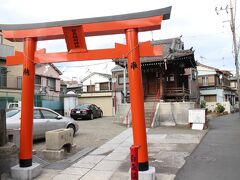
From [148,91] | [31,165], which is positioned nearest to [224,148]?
[31,165]

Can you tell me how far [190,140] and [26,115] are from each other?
7669 mm

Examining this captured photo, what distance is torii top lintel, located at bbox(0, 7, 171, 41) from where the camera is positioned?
672 cm

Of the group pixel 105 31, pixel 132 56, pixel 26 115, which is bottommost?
pixel 26 115

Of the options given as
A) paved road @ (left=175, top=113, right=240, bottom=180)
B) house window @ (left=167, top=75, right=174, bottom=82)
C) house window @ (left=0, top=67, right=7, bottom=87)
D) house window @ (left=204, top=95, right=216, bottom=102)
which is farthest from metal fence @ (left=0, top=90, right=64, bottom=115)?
house window @ (left=204, top=95, right=216, bottom=102)

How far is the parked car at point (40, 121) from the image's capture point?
11367mm

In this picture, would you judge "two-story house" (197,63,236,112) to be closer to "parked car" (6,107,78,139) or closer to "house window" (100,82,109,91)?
"house window" (100,82,109,91)

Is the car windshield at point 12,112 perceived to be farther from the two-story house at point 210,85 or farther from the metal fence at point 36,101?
the two-story house at point 210,85

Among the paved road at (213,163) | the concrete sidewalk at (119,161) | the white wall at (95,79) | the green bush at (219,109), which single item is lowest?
the paved road at (213,163)

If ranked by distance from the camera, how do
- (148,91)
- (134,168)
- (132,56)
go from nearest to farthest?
1. (134,168)
2. (132,56)
3. (148,91)

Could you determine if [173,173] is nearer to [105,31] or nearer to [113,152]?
[113,152]

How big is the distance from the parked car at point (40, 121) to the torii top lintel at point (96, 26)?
4695 mm

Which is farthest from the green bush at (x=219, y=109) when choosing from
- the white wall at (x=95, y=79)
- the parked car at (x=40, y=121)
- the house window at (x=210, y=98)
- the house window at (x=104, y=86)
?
the parked car at (x=40, y=121)

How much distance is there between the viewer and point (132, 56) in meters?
6.73

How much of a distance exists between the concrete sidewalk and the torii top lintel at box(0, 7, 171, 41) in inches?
135
